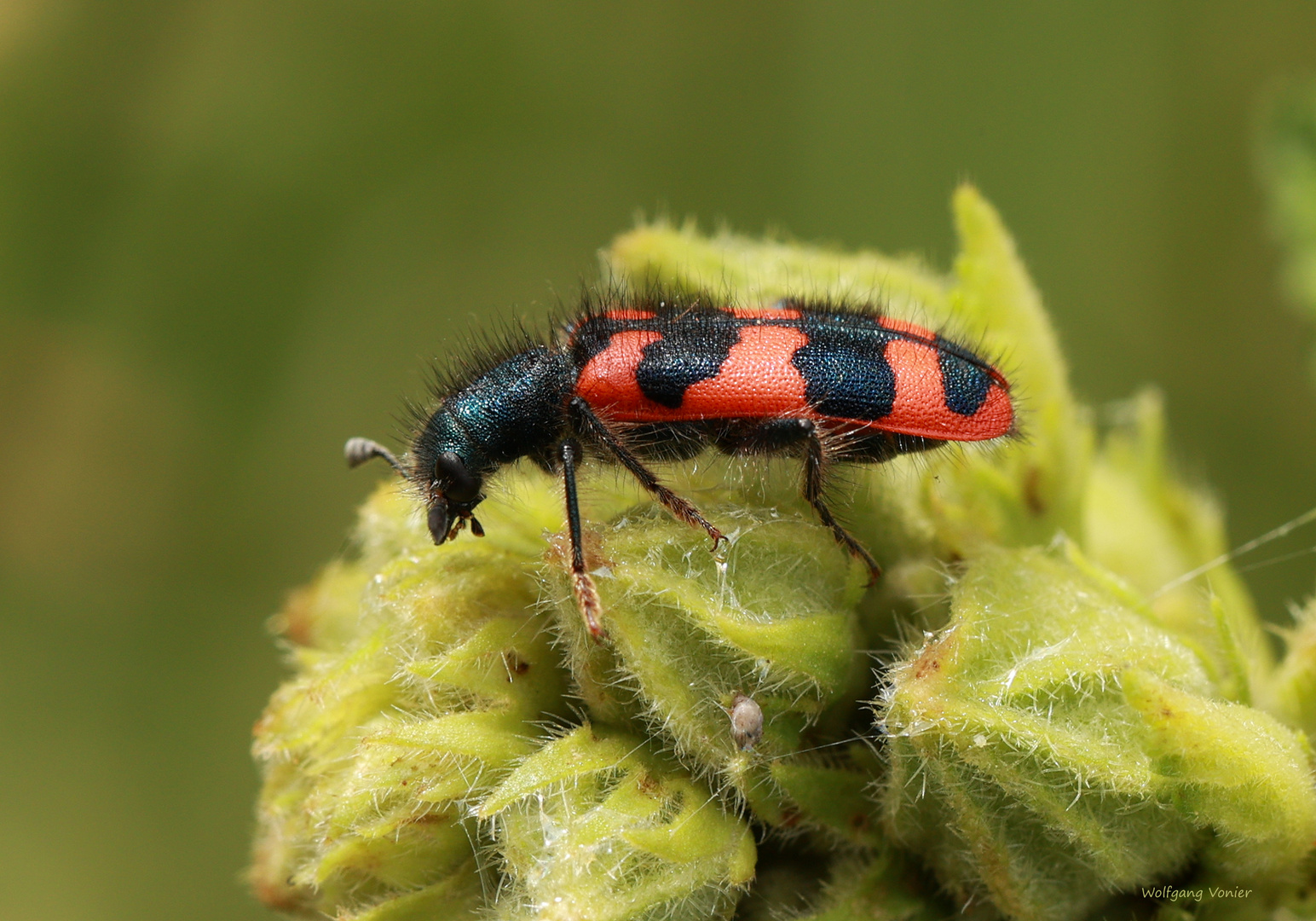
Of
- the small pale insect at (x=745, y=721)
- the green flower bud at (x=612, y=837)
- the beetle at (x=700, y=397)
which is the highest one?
the beetle at (x=700, y=397)

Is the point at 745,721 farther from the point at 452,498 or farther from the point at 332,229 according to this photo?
the point at 332,229

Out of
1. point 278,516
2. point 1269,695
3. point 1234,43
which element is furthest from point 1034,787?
point 278,516

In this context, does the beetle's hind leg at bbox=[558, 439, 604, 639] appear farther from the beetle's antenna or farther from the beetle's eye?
the beetle's antenna

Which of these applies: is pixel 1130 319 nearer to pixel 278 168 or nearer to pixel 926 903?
pixel 926 903

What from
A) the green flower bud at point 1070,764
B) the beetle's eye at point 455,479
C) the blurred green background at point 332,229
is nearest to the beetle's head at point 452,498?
the beetle's eye at point 455,479

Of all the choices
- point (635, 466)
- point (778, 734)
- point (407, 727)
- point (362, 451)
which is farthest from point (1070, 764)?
point (362, 451)

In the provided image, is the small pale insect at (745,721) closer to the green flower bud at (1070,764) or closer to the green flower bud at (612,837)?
the green flower bud at (612,837)

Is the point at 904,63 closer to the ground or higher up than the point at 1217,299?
higher up

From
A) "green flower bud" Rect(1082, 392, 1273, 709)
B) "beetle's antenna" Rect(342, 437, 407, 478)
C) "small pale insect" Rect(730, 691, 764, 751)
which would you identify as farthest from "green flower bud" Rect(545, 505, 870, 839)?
"green flower bud" Rect(1082, 392, 1273, 709)
